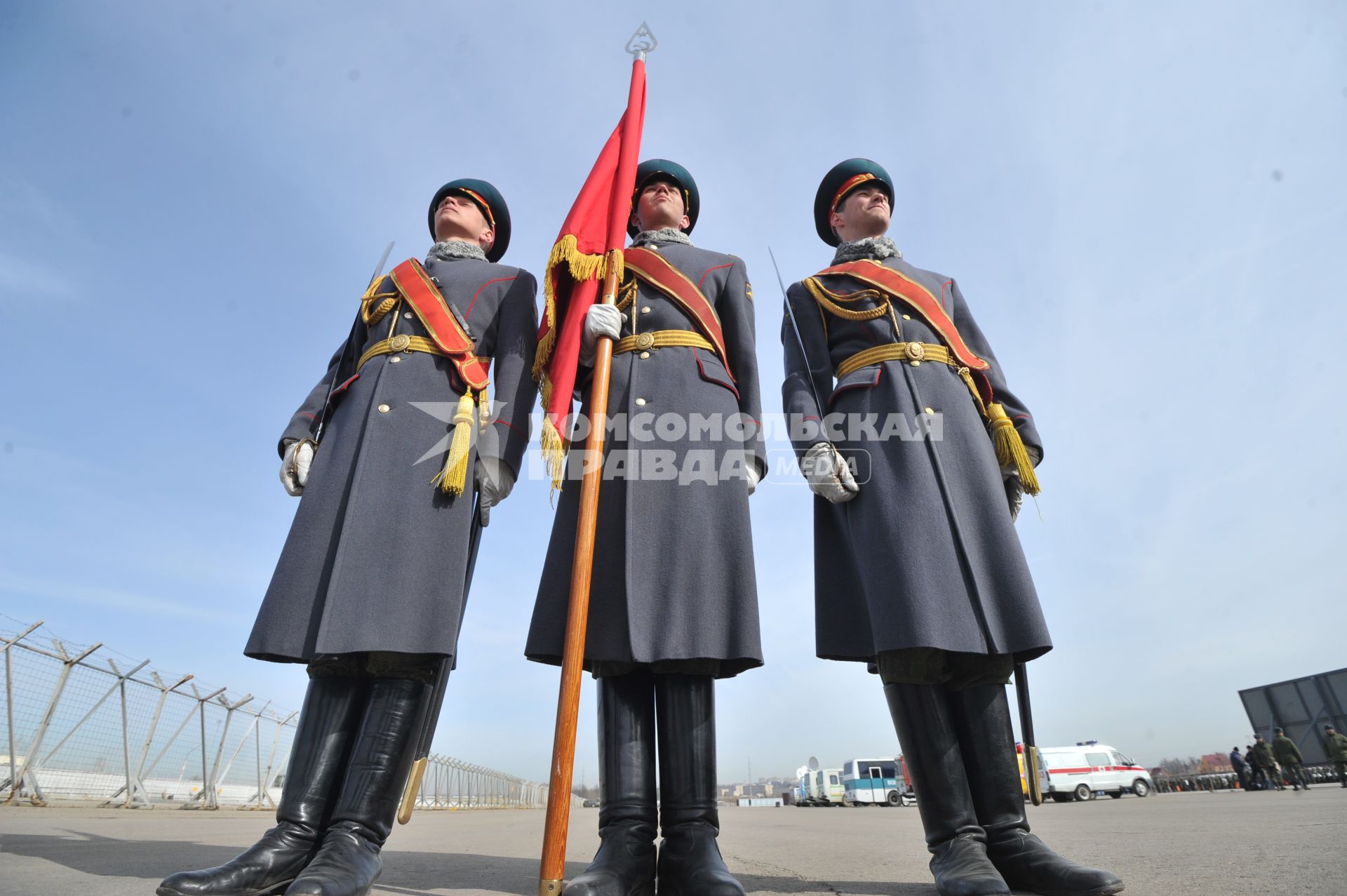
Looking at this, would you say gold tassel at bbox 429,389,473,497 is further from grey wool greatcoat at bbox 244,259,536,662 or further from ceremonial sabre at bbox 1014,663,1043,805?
ceremonial sabre at bbox 1014,663,1043,805

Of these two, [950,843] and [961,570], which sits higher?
[961,570]

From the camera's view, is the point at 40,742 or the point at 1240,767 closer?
the point at 40,742

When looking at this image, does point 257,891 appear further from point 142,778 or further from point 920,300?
point 142,778

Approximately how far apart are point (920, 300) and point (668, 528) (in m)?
1.58

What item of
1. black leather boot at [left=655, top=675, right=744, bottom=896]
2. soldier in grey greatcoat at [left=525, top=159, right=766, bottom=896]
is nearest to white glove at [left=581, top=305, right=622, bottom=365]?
soldier in grey greatcoat at [left=525, top=159, right=766, bottom=896]

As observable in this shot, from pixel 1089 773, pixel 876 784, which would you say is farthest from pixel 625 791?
pixel 876 784

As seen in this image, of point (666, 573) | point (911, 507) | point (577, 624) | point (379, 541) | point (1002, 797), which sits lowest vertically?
point (1002, 797)

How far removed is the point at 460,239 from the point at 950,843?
3292mm

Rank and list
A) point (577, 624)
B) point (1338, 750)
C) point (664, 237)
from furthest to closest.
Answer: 1. point (1338, 750)
2. point (664, 237)
3. point (577, 624)

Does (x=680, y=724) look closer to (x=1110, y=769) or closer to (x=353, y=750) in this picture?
(x=353, y=750)

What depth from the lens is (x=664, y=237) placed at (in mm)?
3695

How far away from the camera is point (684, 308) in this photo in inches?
133

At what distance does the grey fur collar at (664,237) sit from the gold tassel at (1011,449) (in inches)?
63.1

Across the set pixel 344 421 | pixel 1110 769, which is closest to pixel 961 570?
pixel 344 421
